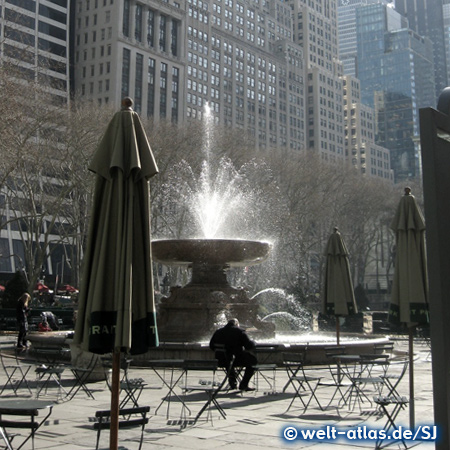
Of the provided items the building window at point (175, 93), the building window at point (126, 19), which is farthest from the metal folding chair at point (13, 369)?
the building window at point (175, 93)

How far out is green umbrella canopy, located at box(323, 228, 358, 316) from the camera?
15164mm

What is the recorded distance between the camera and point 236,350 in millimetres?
11180

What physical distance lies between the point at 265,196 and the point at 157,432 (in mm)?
34810

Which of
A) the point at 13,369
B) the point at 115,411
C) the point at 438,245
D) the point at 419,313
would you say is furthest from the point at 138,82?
the point at 438,245

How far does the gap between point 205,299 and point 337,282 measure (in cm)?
424

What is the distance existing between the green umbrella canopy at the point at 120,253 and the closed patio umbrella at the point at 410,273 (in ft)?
12.0

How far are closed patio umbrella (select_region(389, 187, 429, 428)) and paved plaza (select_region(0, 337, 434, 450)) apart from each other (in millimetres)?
1489

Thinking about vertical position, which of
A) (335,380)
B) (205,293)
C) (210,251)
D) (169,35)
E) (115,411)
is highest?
(169,35)

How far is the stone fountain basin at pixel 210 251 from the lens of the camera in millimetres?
17062

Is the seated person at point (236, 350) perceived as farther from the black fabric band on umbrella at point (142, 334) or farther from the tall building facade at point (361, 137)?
the tall building facade at point (361, 137)

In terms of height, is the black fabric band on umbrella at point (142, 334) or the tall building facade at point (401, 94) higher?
the tall building facade at point (401, 94)

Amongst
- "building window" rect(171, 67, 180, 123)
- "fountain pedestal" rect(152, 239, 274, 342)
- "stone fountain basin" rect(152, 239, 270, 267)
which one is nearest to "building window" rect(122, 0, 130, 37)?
"building window" rect(171, 67, 180, 123)

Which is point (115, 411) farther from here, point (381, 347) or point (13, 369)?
point (13, 369)

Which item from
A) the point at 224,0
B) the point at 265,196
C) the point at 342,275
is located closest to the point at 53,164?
the point at 265,196
